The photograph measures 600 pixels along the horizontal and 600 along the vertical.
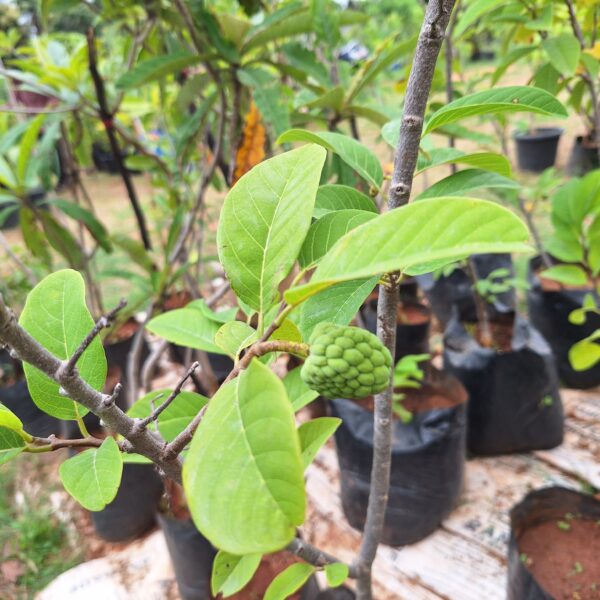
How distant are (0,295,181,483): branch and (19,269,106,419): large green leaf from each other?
86 millimetres

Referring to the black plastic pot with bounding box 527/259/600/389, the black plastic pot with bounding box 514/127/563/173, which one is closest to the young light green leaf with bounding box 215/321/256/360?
the black plastic pot with bounding box 527/259/600/389

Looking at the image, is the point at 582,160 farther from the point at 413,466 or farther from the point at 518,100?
the point at 518,100

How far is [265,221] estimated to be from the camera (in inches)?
16.8

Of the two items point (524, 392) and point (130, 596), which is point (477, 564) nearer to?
point (524, 392)

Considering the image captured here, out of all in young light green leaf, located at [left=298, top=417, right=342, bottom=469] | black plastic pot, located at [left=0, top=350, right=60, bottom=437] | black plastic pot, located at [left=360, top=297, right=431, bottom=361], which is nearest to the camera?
young light green leaf, located at [left=298, top=417, right=342, bottom=469]

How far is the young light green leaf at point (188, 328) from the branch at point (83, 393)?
0.21m

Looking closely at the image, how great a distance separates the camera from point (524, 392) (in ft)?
5.04

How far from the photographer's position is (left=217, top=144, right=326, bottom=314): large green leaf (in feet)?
1.34

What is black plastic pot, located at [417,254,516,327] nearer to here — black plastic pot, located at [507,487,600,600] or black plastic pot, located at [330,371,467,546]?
black plastic pot, located at [330,371,467,546]

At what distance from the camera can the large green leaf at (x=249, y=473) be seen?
0.30 metres

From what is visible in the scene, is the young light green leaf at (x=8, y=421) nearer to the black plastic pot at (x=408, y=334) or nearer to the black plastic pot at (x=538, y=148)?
the black plastic pot at (x=408, y=334)

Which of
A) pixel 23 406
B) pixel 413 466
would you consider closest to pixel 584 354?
pixel 413 466

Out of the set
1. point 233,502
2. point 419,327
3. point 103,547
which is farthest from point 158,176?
point 233,502

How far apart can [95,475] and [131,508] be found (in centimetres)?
122
